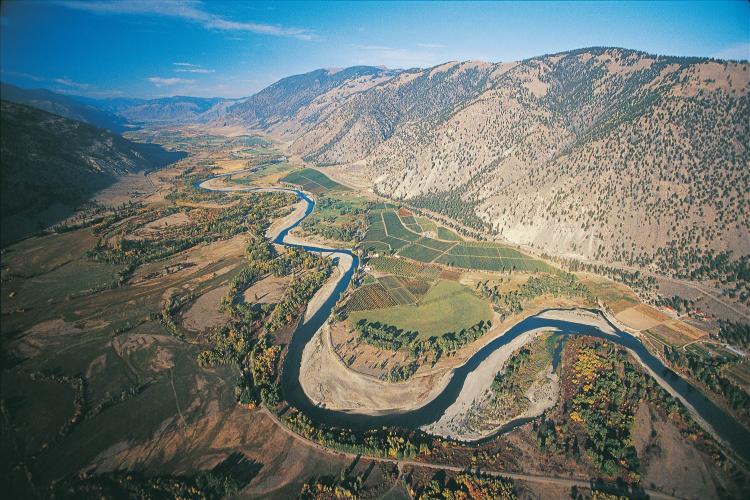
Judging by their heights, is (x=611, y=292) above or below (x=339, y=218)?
below

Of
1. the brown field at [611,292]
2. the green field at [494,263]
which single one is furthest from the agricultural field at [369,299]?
the brown field at [611,292]

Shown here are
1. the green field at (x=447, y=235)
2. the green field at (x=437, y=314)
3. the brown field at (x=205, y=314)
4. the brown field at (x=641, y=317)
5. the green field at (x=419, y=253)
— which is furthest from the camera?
the green field at (x=447, y=235)

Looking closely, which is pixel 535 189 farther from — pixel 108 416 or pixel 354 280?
pixel 108 416

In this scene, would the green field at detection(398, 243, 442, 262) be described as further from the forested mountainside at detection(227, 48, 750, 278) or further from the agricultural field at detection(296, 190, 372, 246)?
the forested mountainside at detection(227, 48, 750, 278)

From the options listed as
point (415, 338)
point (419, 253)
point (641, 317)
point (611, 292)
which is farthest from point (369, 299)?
point (641, 317)

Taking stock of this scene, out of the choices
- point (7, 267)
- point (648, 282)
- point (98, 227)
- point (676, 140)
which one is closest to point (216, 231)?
point (98, 227)

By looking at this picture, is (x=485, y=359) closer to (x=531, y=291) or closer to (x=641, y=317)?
(x=531, y=291)

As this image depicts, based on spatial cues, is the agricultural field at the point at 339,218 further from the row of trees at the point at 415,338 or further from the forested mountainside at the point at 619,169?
the row of trees at the point at 415,338
